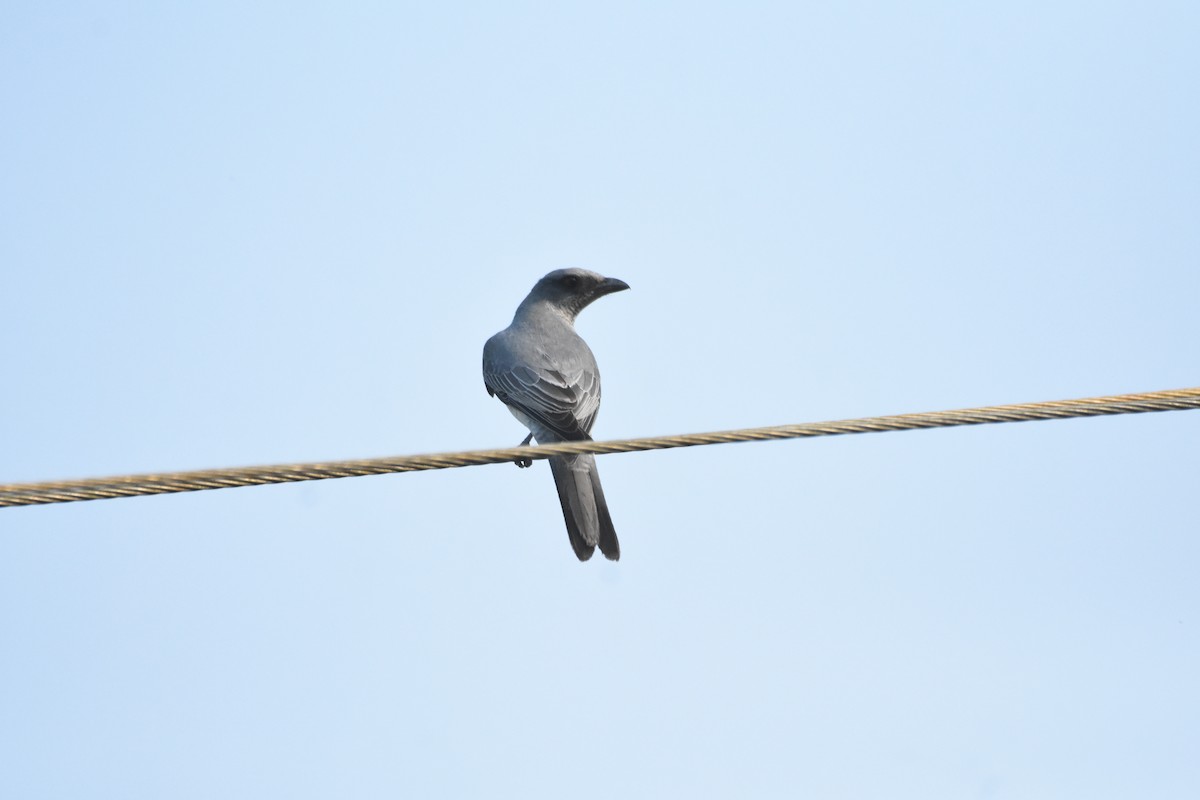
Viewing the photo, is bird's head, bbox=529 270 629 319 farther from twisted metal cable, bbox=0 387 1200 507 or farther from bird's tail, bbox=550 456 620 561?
twisted metal cable, bbox=0 387 1200 507

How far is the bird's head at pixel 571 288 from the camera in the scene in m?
11.4

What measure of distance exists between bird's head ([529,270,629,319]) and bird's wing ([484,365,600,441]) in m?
1.36

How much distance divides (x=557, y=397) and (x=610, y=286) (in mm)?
2214

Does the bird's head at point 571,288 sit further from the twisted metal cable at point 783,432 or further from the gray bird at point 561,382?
the twisted metal cable at point 783,432

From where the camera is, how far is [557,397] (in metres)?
9.50

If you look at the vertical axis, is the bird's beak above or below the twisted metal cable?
above

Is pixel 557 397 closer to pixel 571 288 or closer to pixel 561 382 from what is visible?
pixel 561 382

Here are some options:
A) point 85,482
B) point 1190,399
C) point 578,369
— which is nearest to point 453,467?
point 85,482

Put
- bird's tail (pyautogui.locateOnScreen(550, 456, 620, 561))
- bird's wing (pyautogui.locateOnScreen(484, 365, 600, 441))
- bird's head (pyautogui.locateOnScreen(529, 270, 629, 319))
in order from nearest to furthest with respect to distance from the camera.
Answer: bird's tail (pyautogui.locateOnScreen(550, 456, 620, 561)) < bird's wing (pyautogui.locateOnScreen(484, 365, 600, 441)) < bird's head (pyautogui.locateOnScreen(529, 270, 629, 319))

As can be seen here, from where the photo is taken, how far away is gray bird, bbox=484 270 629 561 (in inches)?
354

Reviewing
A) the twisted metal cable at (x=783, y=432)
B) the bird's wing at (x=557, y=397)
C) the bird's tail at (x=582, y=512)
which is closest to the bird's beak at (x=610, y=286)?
the bird's wing at (x=557, y=397)

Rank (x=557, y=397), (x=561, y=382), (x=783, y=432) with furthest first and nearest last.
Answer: (x=561, y=382), (x=557, y=397), (x=783, y=432)

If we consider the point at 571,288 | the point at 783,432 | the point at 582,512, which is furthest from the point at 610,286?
the point at 783,432

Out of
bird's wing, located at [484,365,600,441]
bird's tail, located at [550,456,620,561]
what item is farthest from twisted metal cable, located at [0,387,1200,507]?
bird's wing, located at [484,365,600,441]
